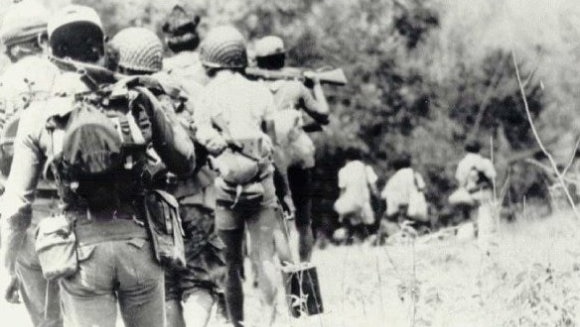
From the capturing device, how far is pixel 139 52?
478 centimetres

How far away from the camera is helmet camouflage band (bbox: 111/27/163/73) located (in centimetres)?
478

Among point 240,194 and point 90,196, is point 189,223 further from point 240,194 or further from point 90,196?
point 90,196

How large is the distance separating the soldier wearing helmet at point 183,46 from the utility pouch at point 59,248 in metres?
2.83

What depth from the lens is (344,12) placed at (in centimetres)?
1066

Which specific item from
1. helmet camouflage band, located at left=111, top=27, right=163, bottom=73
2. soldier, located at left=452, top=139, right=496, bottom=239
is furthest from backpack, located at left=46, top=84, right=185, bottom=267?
soldier, located at left=452, top=139, right=496, bottom=239

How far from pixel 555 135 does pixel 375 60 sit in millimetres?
2183

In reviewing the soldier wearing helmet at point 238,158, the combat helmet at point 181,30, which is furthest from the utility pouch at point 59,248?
the combat helmet at point 181,30

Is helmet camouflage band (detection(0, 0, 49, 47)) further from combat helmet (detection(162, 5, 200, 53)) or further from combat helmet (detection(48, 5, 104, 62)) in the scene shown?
combat helmet (detection(162, 5, 200, 53))

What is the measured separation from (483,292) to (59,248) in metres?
2.50

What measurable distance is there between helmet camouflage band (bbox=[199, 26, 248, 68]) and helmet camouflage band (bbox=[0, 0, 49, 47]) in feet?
4.44

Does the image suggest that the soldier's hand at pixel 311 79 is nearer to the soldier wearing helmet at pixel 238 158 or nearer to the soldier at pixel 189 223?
the soldier wearing helmet at pixel 238 158

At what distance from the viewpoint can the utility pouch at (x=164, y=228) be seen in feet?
10.7

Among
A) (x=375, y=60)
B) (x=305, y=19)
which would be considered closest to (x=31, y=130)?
(x=305, y=19)

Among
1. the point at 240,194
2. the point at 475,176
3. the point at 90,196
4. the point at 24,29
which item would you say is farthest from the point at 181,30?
the point at 475,176
